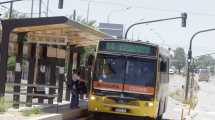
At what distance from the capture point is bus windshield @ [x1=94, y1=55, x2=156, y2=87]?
24828 mm

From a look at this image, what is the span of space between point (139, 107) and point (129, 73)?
1.26m

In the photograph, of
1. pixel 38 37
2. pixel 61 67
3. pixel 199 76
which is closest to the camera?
pixel 38 37

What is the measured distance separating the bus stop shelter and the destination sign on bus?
1.09m

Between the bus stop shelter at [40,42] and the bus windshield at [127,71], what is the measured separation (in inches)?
65.3

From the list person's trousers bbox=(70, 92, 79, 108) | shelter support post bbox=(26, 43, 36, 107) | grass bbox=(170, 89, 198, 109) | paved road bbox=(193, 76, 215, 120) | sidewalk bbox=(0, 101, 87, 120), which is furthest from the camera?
grass bbox=(170, 89, 198, 109)

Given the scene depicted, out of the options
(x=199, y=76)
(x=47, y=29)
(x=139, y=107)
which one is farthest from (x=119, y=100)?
(x=199, y=76)

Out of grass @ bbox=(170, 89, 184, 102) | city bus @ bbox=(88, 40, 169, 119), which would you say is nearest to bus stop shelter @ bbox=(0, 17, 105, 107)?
city bus @ bbox=(88, 40, 169, 119)

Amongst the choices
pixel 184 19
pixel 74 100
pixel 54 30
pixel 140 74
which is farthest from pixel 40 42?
pixel 184 19

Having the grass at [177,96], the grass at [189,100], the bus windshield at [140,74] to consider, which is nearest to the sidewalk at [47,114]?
the bus windshield at [140,74]

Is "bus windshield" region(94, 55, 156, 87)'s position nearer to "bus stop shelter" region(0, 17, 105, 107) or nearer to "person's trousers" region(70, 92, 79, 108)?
"bus stop shelter" region(0, 17, 105, 107)

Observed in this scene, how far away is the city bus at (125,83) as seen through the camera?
24.8 m

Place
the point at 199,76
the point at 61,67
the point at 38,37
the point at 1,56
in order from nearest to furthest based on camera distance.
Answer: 1. the point at 1,56
2. the point at 38,37
3. the point at 61,67
4. the point at 199,76

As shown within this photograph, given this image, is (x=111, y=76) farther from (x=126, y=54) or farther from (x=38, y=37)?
(x=38, y=37)

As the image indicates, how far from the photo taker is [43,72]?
2770 centimetres
